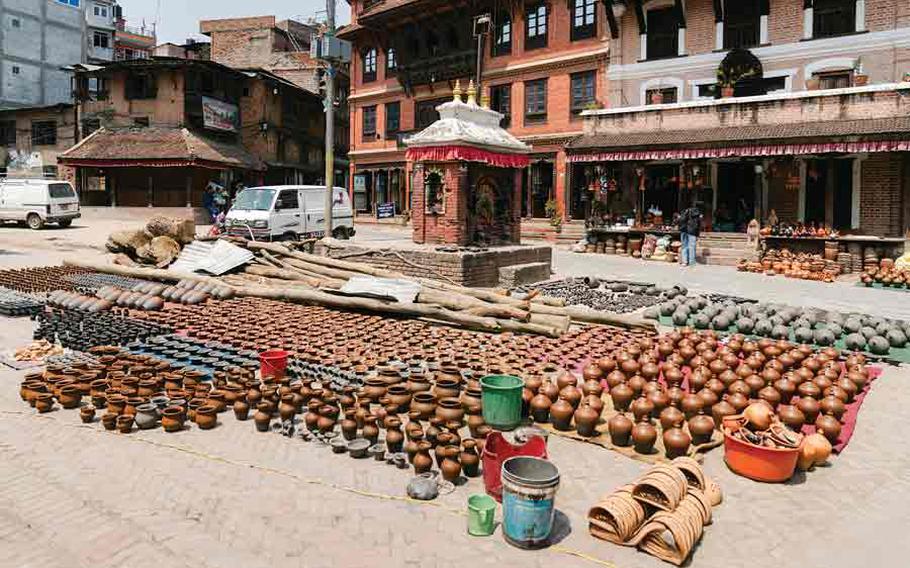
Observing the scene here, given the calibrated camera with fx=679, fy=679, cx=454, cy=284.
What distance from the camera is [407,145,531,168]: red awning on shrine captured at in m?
15.8

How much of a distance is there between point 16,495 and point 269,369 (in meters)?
3.14

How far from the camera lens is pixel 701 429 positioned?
20.3ft

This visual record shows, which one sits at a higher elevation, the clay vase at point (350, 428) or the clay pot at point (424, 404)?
the clay pot at point (424, 404)

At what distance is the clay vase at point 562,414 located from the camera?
6.64 meters

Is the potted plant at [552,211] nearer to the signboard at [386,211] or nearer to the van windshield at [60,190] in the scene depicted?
the signboard at [386,211]

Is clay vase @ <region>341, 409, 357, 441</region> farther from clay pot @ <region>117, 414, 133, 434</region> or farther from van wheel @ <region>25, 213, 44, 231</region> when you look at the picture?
van wheel @ <region>25, 213, 44, 231</region>

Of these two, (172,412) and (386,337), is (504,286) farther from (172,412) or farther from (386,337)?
(172,412)

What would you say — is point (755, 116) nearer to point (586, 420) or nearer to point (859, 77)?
point (859, 77)

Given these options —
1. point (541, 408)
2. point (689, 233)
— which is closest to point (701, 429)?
point (541, 408)

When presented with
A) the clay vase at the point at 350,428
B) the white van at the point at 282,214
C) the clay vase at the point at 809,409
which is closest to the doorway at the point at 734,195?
the white van at the point at 282,214

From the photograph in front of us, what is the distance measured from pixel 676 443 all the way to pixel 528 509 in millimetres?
2059

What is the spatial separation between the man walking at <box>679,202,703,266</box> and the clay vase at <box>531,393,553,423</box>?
16.1 m

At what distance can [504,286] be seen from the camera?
51.6 feet

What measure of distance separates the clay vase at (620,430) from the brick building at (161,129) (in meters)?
34.8
